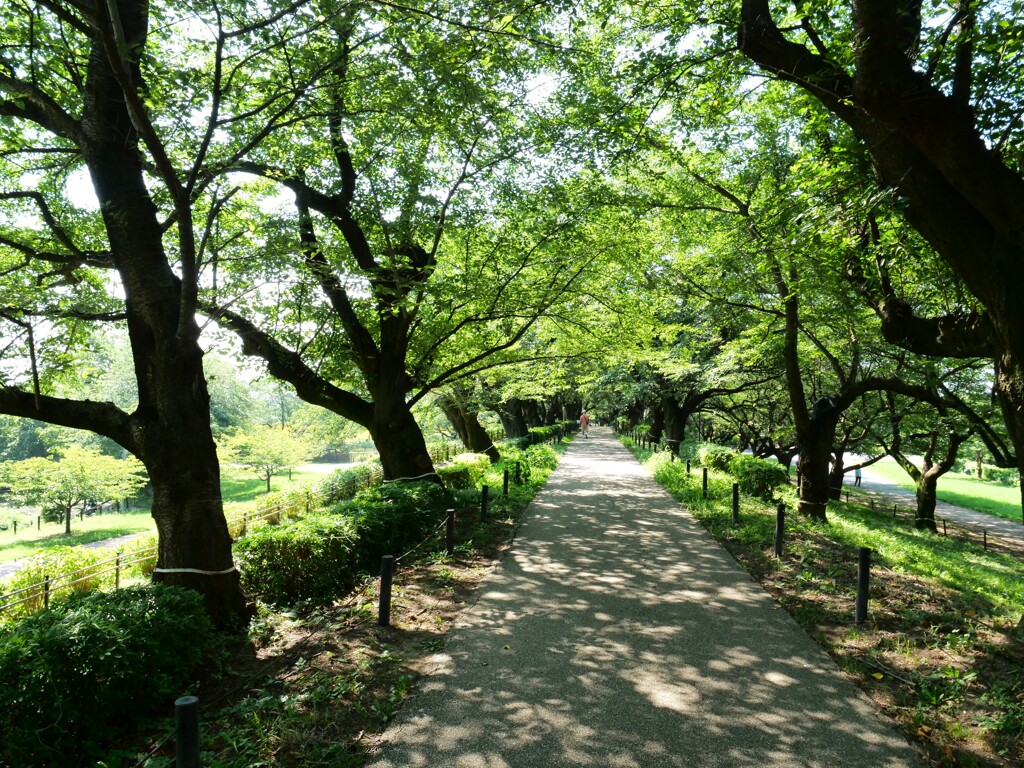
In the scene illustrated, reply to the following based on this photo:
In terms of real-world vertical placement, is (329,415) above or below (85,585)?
above

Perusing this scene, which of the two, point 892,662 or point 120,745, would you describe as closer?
point 120,745

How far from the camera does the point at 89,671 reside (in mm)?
4055

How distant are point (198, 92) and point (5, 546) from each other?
124 feet

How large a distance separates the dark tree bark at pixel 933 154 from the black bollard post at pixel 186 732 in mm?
6417

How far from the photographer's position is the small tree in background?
136 ft

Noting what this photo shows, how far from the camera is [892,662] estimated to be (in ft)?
17.1

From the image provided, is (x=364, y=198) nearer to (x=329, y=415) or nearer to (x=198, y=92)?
(x=198, y=92)

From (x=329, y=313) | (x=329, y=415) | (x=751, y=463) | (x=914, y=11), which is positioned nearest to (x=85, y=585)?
(x=329, y=313)

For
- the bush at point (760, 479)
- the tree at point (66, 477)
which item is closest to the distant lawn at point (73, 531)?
the tree at point (66, 477)

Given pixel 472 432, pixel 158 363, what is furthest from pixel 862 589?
pixel 472 432

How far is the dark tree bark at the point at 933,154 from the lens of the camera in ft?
15.0

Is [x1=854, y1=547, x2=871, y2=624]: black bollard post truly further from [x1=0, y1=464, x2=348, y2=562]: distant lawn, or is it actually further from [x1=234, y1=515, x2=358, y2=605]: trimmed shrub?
[x1=0, y1=464, x2=348, y2=562]: distant lawn

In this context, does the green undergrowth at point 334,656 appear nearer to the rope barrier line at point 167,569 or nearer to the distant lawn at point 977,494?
the rope barrier line at point 167,569

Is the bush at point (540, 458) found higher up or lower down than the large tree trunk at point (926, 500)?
higher up
